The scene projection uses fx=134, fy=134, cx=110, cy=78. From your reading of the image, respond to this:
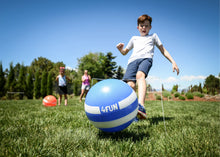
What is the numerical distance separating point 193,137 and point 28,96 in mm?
22727

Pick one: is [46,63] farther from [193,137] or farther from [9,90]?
[193,137]

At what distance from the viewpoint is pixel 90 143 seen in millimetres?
1698

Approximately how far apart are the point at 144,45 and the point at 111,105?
1.99 m

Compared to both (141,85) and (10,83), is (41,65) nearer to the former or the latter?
(10,83)

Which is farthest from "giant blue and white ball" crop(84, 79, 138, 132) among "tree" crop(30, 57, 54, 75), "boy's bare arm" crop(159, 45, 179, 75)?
"tree" crop(30, 57, 54, 75)

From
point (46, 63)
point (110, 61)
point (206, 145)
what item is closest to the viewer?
point (206, 145)

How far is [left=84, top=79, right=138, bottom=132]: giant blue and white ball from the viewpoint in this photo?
1.69 meters

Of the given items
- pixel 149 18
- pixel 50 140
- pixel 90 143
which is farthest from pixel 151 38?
pixel 50 140

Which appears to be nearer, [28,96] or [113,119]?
[113,119]

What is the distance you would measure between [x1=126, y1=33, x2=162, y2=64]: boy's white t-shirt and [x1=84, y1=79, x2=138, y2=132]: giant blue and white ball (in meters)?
1.49

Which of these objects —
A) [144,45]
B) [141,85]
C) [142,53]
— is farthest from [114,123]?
[144,45]

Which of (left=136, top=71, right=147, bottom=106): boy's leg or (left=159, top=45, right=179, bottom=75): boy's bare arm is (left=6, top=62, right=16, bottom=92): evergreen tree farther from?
(left=159, top=45, right=179, bottom=75): boy's bare arm

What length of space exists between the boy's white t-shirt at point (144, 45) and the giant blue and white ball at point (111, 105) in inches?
58.8

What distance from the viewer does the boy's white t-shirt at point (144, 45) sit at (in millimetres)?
3102
